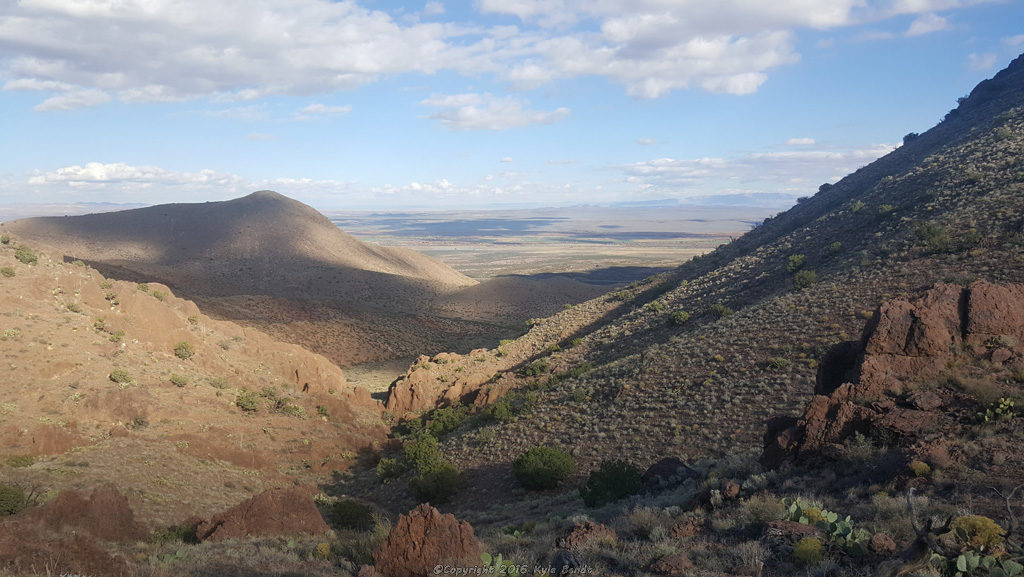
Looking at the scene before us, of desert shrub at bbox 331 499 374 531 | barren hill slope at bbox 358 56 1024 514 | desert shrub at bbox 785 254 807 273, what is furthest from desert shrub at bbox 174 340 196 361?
desert shrub at bbox 785 254 807 273

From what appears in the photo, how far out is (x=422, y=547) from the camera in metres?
7.11

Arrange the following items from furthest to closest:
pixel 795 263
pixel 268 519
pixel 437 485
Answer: pixel 795 263, pixel 437 485, pixel 268 519

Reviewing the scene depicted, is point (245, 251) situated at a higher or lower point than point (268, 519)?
higher

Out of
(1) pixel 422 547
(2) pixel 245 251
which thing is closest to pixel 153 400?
(1) pixel 422 547

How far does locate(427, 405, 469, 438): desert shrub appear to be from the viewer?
2228cm

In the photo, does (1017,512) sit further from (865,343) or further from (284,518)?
(284,518)

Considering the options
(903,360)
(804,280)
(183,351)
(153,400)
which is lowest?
(153,400)

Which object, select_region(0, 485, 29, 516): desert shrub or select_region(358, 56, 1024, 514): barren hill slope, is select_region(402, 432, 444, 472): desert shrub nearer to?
select_region(358, 56, 1024, 514): barren hill slope

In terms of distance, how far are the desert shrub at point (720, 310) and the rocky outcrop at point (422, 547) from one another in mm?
20498

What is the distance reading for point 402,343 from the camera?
4422 centimetres

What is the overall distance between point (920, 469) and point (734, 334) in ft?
44.3

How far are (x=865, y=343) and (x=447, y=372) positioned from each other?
71.0 ft

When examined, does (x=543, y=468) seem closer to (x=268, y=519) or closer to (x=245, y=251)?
(x=268, y=519)

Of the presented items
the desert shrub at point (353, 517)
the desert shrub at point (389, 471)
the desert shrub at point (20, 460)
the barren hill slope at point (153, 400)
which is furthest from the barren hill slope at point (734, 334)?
the desert shrub at point (20, 460)
